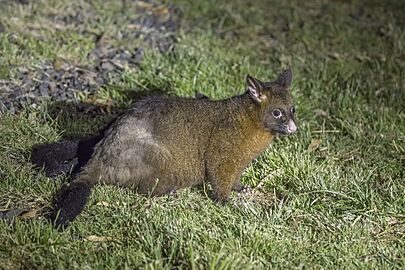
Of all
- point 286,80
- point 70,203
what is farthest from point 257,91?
point 70,203

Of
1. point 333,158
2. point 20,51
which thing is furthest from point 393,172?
point 20,51

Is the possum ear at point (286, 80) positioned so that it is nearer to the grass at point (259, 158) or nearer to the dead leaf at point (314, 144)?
the grass at point (259, 158)

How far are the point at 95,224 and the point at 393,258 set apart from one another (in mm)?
1884

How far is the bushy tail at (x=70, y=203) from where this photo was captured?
464cm

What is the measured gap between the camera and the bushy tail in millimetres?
4641

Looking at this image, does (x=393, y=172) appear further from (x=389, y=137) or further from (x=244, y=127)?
(x=244, y=127)

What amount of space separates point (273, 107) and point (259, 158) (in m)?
0.60

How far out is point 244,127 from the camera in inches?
213

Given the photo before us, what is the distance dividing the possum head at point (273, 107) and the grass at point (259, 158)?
0.40m

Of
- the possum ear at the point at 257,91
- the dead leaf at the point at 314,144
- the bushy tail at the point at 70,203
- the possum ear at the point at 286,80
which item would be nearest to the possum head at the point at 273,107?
the possum ear at the point at 257,91

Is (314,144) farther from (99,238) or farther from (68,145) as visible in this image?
(99,238)

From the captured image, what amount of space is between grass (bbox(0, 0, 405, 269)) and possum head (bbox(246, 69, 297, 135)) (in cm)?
40

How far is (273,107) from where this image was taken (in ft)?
17.6

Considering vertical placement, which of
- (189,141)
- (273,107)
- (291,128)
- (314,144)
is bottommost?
(314,144)
